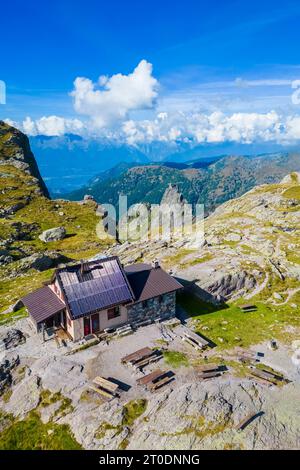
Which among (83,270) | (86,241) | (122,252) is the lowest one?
(86,241)

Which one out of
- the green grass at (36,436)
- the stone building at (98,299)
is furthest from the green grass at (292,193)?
the green grass at (36,436)

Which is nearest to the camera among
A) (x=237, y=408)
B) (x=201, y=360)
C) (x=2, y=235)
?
(x=237, y=408)

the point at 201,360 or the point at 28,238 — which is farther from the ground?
the point at 201,360

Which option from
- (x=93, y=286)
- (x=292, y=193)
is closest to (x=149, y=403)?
(x=93, y=286)

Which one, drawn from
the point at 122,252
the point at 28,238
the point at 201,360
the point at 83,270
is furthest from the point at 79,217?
the point at 201,360

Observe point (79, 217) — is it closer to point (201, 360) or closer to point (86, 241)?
point (86, 241)

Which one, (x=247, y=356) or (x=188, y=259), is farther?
(x=188, y=259)

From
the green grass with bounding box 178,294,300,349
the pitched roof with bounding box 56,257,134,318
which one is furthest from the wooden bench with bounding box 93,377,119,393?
the green grass with bounding box 178,294,300,349

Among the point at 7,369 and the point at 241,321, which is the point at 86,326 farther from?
the point at 241,321
